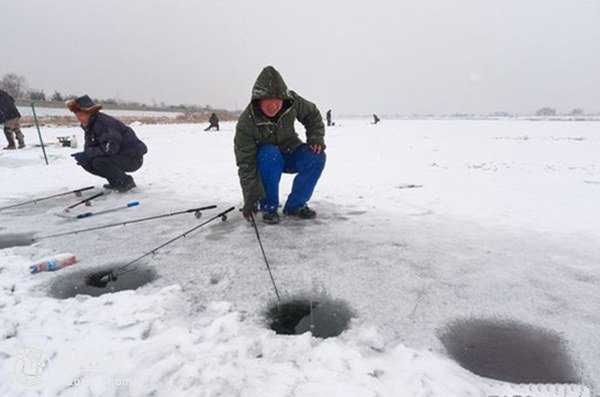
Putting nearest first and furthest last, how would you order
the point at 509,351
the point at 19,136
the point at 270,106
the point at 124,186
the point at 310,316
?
the point at 509,351
the point at 310,316
the point at 270,106
the point at 124,186
the point at 19,136

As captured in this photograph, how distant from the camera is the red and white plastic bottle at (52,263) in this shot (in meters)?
2.67

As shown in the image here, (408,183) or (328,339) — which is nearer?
(328,339)

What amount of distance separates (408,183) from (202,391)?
5.01 metres

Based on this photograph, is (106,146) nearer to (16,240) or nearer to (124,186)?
(124,186)

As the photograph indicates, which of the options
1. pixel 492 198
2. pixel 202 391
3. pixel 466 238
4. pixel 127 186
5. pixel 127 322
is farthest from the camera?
pixel 127 186

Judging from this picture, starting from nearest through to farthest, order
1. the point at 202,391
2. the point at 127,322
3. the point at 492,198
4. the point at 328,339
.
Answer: the point at 202,391
the point at 328,339
the point at 127,322
the point at 492,198

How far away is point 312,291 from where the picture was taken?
240cm

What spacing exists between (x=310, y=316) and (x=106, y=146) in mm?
4389

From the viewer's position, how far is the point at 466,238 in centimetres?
329

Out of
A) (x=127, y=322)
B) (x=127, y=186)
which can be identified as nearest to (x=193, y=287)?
(x=127, y=322)

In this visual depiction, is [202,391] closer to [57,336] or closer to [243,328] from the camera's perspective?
[243,328]

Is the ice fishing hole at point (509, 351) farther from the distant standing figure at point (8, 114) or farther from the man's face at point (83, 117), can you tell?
the distant standing figure at point (8, 114)

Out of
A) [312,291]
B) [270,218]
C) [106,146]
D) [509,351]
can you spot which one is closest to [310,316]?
[312,291]

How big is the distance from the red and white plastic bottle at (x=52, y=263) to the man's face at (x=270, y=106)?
2.09 meters
